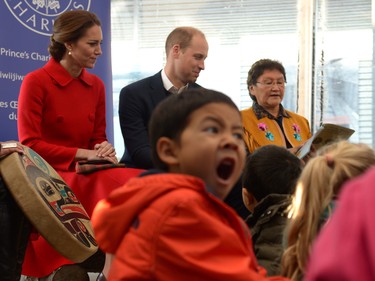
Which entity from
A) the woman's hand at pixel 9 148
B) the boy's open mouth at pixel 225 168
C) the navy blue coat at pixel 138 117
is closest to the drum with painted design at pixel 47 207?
the woman's hand at pixel 9 148

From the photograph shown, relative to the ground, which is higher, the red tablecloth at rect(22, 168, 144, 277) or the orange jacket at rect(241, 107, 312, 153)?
the orange jacket at rect(241, 107, 312, 153)

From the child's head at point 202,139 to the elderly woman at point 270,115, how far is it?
2.30 meters

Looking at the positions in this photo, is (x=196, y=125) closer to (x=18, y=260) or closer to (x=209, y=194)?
(x=209, y=194)

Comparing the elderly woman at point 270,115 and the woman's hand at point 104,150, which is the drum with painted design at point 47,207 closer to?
the woman's hand at point 104,150

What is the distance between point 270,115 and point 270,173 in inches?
63.9

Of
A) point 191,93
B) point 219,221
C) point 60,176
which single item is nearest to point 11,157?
point 60,176

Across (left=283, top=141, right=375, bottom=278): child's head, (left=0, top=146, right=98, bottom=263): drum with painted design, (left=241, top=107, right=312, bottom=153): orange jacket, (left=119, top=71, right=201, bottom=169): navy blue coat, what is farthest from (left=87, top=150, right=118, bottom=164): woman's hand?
(left=283, top=141, right=375, bottom=278): child's head

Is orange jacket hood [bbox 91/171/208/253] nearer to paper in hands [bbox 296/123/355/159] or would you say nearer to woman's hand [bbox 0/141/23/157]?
woman's hand [bbox 0/141/23/157]

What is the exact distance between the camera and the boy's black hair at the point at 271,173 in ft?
7.26

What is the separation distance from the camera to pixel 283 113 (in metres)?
3.89

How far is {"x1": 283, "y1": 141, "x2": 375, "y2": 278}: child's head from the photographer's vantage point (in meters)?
1.57

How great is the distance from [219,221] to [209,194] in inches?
2.0

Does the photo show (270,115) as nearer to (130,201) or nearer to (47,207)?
(47,207)

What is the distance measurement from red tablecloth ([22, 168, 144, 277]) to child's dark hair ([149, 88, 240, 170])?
164cm
